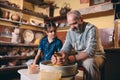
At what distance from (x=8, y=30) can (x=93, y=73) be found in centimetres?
259

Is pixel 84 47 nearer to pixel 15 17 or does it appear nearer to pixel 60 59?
pixel 60 59

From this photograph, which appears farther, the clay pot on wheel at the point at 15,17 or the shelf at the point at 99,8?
the clay pot on wheel at the point at 15,17

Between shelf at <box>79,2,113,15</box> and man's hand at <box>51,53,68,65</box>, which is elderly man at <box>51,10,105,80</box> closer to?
man's hand at <box>51,53,68,65</box>

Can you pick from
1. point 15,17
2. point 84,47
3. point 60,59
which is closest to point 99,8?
point 84,47

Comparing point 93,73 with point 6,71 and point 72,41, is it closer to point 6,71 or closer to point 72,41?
point 72,41

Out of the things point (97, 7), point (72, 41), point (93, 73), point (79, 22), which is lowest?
point (93, 73)

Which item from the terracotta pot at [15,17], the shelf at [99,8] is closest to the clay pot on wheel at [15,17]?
the terracotta pot at [15,17]

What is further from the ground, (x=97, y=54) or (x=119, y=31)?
(x=119, y=31)

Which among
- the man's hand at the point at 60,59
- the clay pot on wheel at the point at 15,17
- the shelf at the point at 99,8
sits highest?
the shelf at the point at 99,8

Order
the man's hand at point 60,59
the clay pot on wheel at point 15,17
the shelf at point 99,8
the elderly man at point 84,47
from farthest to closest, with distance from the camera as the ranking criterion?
the clay pot on wheel at point 15,17, the shelf at point 99,8, the elderly man at point 84,47, the man's hand at point 60,59

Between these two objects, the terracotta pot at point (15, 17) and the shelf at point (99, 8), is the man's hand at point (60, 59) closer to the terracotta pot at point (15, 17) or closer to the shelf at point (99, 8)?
the shelf at point (99, 8)

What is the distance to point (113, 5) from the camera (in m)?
2.69

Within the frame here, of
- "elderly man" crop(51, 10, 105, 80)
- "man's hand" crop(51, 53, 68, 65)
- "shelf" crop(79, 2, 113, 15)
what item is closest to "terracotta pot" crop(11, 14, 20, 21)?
"shelf" crop(79, 2, 113, 15)

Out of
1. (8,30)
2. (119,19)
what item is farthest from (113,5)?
(8,30)
